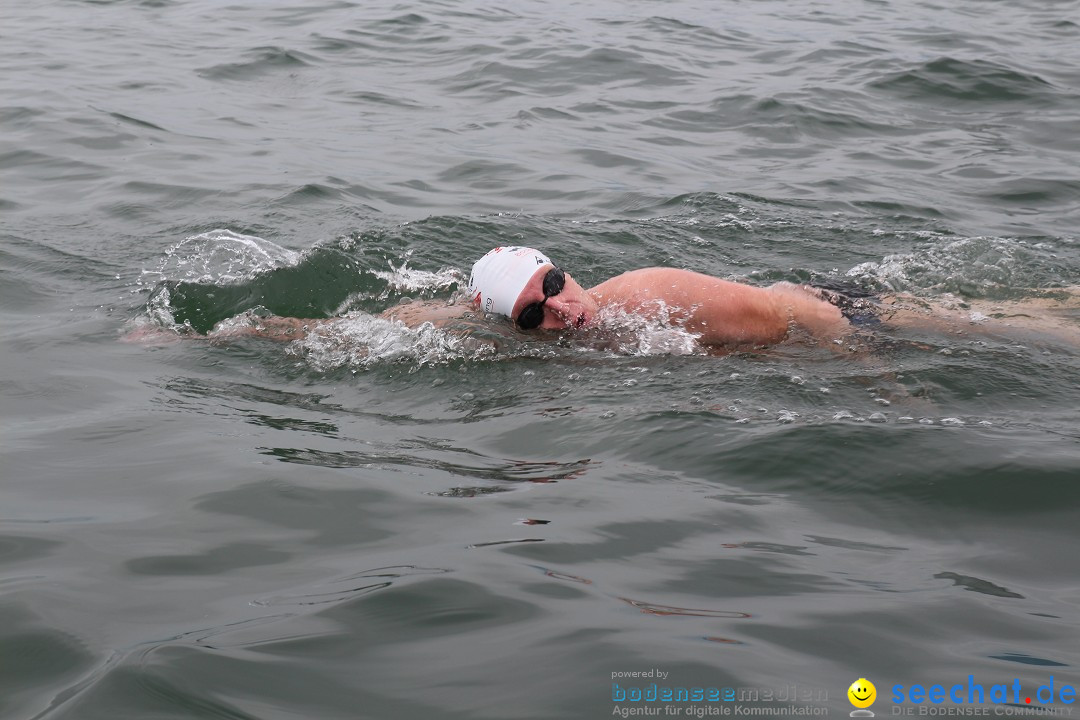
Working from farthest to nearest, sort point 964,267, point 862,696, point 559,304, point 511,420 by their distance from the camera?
point 964,267, point 559,304, point 511,420, point 862,696

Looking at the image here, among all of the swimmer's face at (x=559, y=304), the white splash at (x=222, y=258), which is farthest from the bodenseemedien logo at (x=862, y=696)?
the white splash at (x=222, y=258)

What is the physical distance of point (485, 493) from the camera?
4375 millimetres

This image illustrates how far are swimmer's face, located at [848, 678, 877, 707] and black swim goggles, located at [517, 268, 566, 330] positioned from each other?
3.72 metres

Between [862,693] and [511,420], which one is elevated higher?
[862,693]

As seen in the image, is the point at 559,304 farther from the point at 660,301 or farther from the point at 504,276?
the point at 660,301

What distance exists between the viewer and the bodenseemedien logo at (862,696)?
2703 millimetres

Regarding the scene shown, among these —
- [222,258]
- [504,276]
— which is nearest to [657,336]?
[504,276]

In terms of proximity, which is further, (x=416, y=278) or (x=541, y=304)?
(x=416, y=278)

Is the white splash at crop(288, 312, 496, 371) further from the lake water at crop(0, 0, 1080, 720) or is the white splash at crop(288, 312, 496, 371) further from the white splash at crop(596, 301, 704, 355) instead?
the white splash at crop(596, 301, 704, 355)

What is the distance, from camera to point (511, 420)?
5.28 meters

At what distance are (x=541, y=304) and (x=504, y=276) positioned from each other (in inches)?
11.4

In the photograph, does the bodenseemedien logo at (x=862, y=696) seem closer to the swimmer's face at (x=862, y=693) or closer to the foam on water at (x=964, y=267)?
the swimmer's face at (x=862, y=693)

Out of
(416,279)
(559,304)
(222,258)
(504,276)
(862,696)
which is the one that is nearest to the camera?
(862,696)

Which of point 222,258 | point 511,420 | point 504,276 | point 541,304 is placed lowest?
point 511,420
